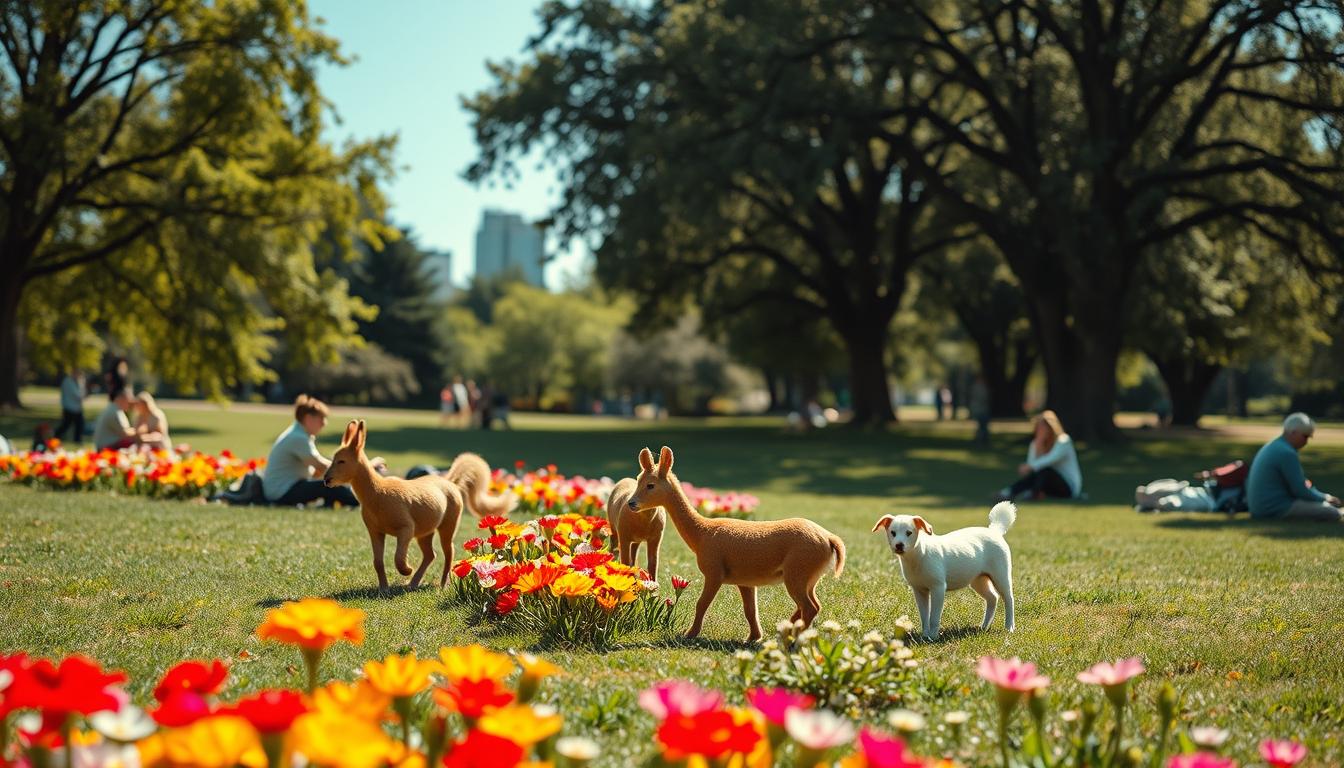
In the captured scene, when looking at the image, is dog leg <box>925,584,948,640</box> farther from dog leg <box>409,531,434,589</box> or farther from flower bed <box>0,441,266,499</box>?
flower bed <box>0,441,266,499</box>

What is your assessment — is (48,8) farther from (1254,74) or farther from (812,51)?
(1254,74)

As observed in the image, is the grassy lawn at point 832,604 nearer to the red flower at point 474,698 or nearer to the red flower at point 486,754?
the red flower at point 474,698

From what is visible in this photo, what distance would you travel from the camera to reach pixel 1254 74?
28844 millimetres

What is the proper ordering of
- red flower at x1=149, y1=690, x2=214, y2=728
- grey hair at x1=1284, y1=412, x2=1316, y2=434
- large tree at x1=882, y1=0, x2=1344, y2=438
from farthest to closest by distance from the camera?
1. large tree at x1=882, y1=0, x2=1344, y2=438
2. grey hair at x1=1284, y1=412, x2=1316, y2=434
3. red flower at x1=149, y1=690, x2=214, y2=728

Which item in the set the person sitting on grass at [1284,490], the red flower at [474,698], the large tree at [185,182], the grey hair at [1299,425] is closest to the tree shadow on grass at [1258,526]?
the person sitting on grass at [1284,490]

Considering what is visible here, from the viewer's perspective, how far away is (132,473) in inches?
515

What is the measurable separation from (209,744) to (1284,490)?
539 inches

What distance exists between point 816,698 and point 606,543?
11.2ft

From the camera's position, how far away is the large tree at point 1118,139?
24.8 m

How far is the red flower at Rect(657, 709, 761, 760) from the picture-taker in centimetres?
242

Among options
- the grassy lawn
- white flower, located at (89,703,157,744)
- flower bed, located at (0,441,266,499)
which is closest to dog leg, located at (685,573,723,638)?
the grassy lawn

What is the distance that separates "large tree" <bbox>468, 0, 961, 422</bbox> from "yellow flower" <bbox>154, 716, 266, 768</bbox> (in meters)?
25.1

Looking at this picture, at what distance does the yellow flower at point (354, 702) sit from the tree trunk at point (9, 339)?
29.9m

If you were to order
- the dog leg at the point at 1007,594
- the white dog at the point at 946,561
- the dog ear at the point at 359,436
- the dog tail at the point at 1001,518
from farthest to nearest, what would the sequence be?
the dog ear at the point at 359,436 < the dog tail at the point at 1001,518 < the dog leg at the point at 1007,594 < the white dog at the point at 946,561
